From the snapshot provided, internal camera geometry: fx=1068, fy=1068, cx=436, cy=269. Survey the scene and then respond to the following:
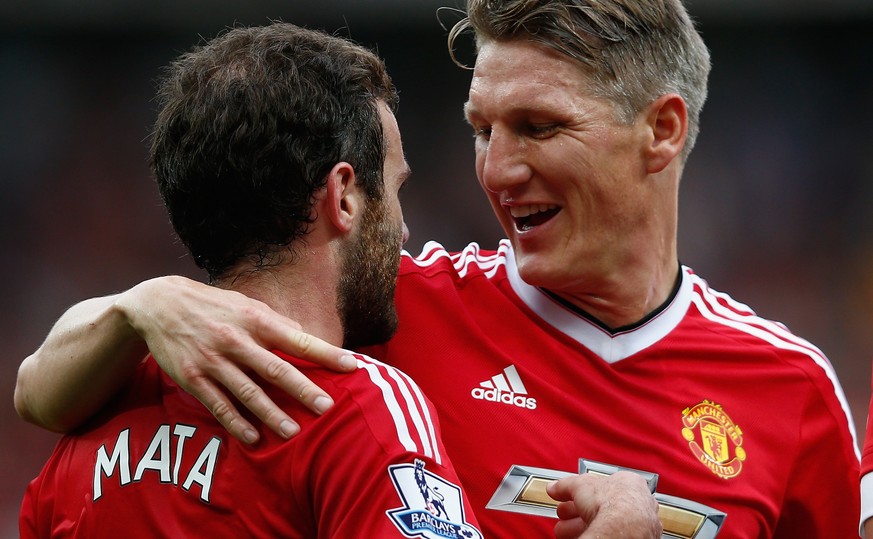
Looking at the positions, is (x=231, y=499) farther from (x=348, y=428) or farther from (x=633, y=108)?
(x=633, y=108)

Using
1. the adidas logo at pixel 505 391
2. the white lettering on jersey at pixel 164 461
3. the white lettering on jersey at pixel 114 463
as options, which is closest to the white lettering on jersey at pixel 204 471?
the white lettering on jersey at pixel 164 461

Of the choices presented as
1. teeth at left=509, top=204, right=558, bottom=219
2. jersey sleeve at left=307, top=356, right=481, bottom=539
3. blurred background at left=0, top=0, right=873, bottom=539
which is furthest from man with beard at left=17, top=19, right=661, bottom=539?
blurred background at left=0, top=0, right=873, bottom=539

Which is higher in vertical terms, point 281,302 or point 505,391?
point 281,302

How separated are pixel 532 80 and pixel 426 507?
4.33ft

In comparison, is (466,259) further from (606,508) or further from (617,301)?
(606,508)

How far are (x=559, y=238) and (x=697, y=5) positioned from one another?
8.91 m

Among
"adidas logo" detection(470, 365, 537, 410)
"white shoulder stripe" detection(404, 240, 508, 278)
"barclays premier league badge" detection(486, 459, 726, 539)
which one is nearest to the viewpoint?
"barclays premier league badge" detection(486, 459, 726, 539)

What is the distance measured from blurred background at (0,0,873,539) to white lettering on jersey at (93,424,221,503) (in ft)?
28.1

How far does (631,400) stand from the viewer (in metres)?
2.92

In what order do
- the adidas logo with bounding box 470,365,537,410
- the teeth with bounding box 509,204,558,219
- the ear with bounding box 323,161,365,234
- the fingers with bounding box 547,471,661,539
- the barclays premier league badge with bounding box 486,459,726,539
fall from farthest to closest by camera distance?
the teeth with bounding box 509,204,558,219, the adidas logo with bounding box 470,365,537,410, the barclays premier league badge with bounding box 486,459,726,539, the ear with bounding box 323,161,365,234, the fingers with bounding box 547,471,661,539

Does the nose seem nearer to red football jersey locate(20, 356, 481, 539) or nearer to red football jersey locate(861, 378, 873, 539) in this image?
red football jersey locate(20, 356, 481, 539)

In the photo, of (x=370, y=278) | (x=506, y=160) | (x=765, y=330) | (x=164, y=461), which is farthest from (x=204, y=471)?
(x=765, y=330)

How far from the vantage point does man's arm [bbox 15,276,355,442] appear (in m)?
2.11

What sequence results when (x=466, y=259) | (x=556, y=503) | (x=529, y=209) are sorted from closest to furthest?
(x=556, y=503) < (x=529, y=209) < (x=466, y=259)
